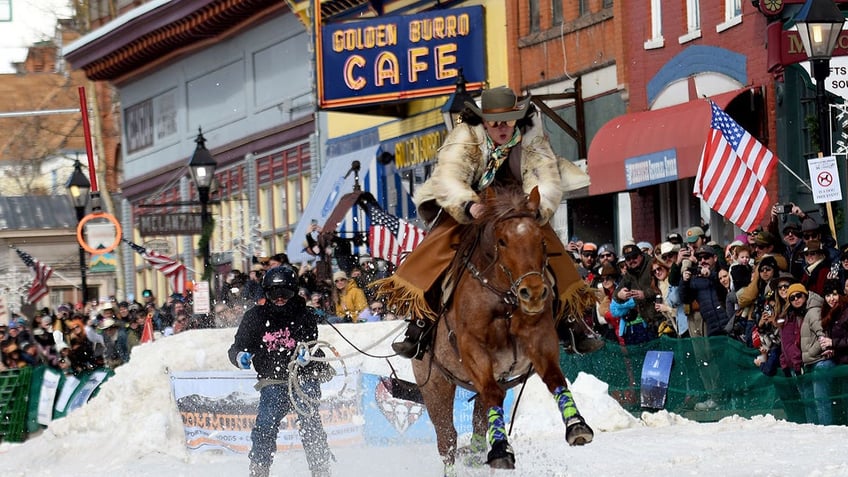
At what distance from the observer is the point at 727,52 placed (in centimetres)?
2405

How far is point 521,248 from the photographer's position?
1062 centimetres

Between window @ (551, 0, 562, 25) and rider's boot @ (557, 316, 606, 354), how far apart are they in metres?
17.8

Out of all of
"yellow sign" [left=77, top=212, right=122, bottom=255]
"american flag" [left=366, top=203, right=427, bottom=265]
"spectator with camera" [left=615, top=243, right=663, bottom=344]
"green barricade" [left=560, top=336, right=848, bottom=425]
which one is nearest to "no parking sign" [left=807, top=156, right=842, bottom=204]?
"green barricade" [left=560, top=336, right=848, bottom=425]

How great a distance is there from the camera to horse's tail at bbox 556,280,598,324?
1158 cm

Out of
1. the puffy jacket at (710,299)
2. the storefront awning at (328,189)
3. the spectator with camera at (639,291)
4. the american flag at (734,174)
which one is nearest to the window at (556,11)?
the storefront awning at (328,189)

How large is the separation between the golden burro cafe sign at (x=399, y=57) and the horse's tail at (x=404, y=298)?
18.9 metres

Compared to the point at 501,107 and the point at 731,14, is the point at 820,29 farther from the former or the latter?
the point at 731,14

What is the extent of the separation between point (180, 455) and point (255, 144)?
2546 cm

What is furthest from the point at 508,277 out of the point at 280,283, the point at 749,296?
the point at 749,296

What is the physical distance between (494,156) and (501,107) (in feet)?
1.05

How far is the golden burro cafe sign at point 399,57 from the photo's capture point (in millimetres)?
31484

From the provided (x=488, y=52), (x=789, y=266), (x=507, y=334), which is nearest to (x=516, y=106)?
(x=507, y=334)

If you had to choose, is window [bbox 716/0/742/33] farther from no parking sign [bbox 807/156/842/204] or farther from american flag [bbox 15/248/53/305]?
american flag [bbox 15/248/53/305]

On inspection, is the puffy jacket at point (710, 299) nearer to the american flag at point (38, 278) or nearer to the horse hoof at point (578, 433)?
the horse hoof at point (578, 433)
